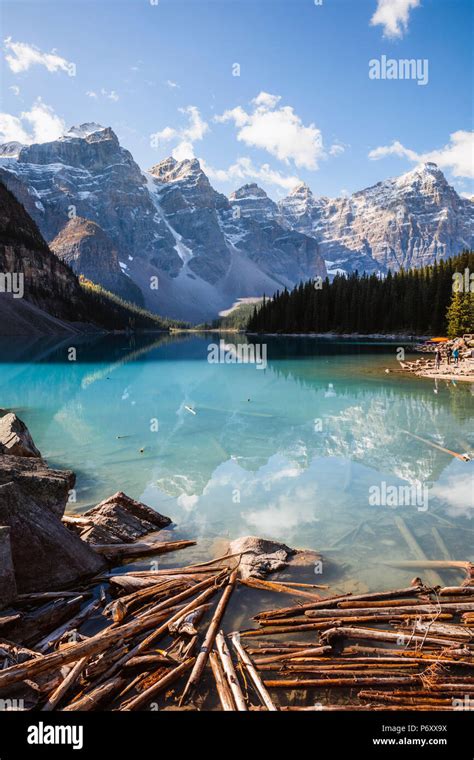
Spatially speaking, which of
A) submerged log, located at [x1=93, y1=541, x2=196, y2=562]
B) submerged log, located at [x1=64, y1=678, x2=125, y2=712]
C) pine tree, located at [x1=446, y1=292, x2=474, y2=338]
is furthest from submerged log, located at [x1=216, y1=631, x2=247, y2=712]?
pine tree, located at [x1=446, y1=292, x2=474, y2=338]

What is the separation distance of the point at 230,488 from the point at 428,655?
943cm

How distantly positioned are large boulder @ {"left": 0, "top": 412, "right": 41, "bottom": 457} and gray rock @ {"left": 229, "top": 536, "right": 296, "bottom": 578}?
7.65m

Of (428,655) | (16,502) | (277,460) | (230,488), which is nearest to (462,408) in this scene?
(277,460)

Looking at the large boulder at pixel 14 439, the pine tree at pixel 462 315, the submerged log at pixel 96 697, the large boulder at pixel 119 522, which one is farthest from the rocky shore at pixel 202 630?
the pine tree at pixel 462 315

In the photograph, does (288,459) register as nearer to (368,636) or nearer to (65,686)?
(368,636)

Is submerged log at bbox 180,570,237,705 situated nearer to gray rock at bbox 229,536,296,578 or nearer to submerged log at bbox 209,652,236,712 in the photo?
submerged log at bbox 209,652,236,712

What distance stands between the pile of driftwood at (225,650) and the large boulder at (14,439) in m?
7.07

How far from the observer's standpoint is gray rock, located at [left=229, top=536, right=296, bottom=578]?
8570mm

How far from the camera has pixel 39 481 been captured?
932 centimetres

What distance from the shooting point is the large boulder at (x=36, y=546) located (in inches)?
293

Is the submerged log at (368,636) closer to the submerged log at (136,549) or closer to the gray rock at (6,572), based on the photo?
the submerged log at (136,549)

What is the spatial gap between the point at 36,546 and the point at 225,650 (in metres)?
3.86

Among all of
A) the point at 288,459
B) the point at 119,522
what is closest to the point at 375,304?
the point at 288,459
